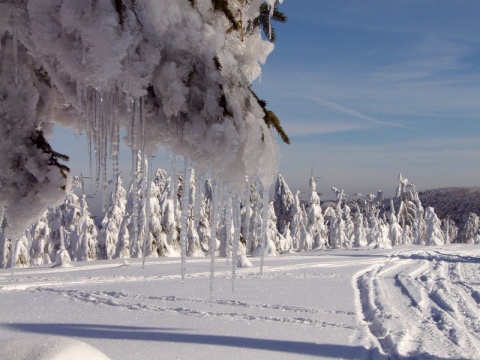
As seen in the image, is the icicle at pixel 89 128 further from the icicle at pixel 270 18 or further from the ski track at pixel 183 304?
the ski track at pixel 183 304

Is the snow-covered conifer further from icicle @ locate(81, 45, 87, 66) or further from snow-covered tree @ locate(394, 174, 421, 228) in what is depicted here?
snow-covered tree @ locate(394, 174, 421, 228)

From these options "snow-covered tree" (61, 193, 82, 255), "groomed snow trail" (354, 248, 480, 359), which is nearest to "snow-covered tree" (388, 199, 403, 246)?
"groomed snow trail" (354, 248, 480, 359)

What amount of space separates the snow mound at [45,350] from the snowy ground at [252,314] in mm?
40

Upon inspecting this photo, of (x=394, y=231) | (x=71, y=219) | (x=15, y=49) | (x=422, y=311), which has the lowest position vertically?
(x=422, y=311)

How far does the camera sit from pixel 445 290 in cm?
1270

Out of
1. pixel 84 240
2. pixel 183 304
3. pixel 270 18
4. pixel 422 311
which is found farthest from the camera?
pixel 84 240

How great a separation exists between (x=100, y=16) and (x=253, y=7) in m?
1.09

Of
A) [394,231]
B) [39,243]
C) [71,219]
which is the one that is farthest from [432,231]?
[39,243]

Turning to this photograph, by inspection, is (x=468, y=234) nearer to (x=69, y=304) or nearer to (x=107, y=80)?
(x=69, y=304)

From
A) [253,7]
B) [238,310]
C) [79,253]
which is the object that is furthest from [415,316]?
[79,253]

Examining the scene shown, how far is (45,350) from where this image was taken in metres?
2.45

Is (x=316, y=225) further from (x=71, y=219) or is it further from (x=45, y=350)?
(x=45, y=350)

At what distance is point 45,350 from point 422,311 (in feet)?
30.1

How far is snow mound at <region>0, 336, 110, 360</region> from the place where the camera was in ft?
7.95
